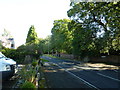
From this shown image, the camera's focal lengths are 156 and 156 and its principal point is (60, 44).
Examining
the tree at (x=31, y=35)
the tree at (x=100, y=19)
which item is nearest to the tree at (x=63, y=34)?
the tree at (x=31, y=35)

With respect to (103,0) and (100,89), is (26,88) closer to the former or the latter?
(100,89)

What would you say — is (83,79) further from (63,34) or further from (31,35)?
(31,35)

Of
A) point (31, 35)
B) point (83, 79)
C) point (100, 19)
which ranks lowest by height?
point (83, 79)

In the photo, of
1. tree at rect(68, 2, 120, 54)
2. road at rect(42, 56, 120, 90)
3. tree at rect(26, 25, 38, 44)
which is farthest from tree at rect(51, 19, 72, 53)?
road at rect(42, 56, 120, 90)

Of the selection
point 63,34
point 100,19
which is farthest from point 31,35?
point 100,19

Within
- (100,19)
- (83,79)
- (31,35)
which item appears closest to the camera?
(83,79)

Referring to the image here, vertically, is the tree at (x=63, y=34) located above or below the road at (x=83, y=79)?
above

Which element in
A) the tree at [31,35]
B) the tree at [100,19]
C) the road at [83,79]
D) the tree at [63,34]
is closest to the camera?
the road at [83,79]

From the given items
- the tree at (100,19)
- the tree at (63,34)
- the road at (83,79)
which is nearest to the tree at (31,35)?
the tree at (63,34)

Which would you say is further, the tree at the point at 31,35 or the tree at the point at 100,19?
the tree at the point at 31,35

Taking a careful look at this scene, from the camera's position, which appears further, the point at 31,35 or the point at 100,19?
the point at 31,35

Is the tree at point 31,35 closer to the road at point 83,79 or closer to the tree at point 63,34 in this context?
the tree at point 63,34

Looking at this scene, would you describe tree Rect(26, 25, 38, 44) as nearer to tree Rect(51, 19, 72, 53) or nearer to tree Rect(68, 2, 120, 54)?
tree Rect(51, 19, 72, 53)

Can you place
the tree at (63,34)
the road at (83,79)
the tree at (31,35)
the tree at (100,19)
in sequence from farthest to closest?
the tree at (31,35) < the tree at (63,34) < the tree at (100,19) < the road at (83,79)
